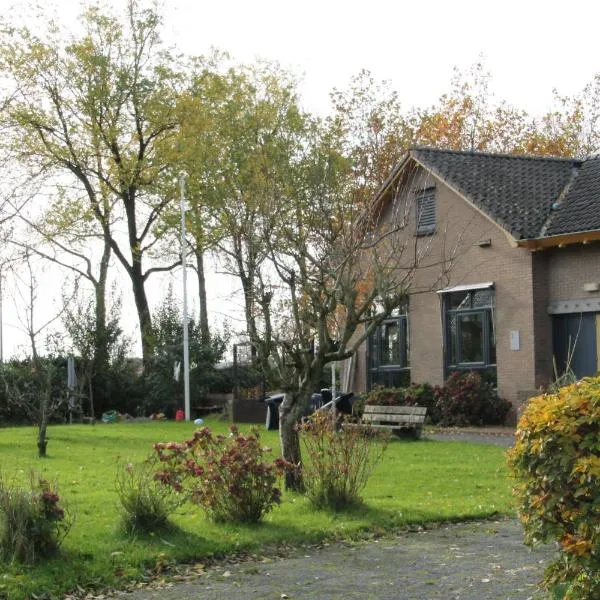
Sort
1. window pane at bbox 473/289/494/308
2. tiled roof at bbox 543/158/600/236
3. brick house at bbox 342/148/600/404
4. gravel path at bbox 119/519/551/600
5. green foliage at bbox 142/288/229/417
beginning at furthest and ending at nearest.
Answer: green foliage at bbox 142/288/229/417
window pane at bbox 473/289/494/308
brick house at bbox 342/148/600/404
tiled roof at bbox 543/158/600/236
gravel path at bbox 119/519/551/600

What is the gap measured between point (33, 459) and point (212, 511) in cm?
838

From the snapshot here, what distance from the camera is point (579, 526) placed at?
609 cm

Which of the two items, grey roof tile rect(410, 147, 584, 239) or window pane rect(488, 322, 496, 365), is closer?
grey roof tile rect(410, 147, 584, 239)

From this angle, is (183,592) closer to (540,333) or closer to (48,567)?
(48,567)

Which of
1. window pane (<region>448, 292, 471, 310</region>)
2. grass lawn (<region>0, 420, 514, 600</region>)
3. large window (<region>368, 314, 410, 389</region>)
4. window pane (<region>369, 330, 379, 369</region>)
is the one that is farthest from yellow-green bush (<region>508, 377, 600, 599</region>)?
window pane (<region>369, 330, 379, 369</region>)

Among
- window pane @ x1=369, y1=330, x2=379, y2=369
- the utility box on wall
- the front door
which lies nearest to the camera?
Result: the front door

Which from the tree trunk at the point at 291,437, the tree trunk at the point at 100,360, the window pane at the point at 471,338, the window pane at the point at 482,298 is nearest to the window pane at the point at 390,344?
the window pane at the point at 471,338

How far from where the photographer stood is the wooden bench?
22172mm

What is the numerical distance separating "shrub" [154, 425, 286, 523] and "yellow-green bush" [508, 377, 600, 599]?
14.9 feet

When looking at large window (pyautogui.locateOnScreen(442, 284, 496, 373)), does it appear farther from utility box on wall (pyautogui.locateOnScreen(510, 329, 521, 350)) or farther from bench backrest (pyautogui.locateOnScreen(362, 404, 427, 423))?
bench backrest (pyautogui.locateOnScreen(362, 404, 427, 423))

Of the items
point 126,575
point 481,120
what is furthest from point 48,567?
point 481,120

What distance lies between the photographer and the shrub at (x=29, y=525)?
29.2 feet

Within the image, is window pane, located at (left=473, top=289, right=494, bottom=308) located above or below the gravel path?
above

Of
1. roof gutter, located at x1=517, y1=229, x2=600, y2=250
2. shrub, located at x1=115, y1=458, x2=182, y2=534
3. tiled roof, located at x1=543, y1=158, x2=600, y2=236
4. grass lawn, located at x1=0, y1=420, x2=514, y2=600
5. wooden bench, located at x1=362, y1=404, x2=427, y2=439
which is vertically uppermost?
tiled roof, located at x1=543, y1=158, x2=600, y2=236
